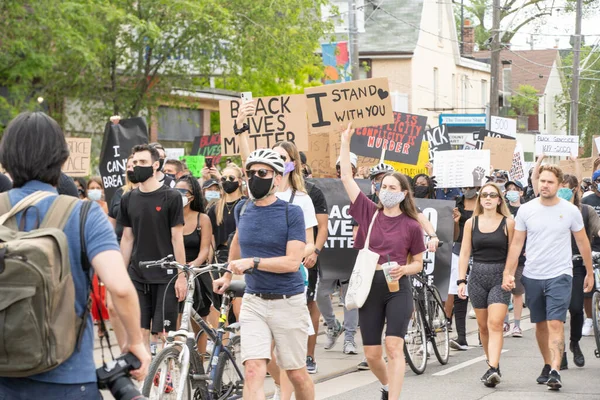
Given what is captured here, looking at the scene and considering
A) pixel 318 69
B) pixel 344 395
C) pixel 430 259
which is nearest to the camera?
pixel 344 395

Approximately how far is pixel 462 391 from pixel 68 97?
50.2 feet

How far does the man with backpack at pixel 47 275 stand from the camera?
3629mm

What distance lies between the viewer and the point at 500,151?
19281mm

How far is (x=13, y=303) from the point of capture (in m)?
3.62

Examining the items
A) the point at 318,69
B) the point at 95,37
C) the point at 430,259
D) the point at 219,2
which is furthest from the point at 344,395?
the point at 318,69

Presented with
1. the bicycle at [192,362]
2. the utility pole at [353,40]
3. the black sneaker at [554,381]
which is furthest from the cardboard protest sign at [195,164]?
the bicycle at [192,362]

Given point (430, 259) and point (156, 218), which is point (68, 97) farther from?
point (156, 218)

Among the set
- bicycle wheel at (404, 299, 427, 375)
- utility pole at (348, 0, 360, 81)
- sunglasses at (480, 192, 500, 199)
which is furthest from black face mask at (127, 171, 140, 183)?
utility pole at (348, 0, 360, 81)

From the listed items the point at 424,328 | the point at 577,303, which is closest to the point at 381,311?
the point at 424,328

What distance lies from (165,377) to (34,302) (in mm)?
3543

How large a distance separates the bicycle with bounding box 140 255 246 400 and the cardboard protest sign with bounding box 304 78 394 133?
535 cm

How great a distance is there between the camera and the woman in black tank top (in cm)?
989

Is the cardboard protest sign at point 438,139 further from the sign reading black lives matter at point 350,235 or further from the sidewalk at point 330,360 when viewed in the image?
the sign reading black lives matter at point 350,235

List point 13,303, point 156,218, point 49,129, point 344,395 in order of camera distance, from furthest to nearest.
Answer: point 344,395 < point 156,218 < point 49,129 < point 13,303
